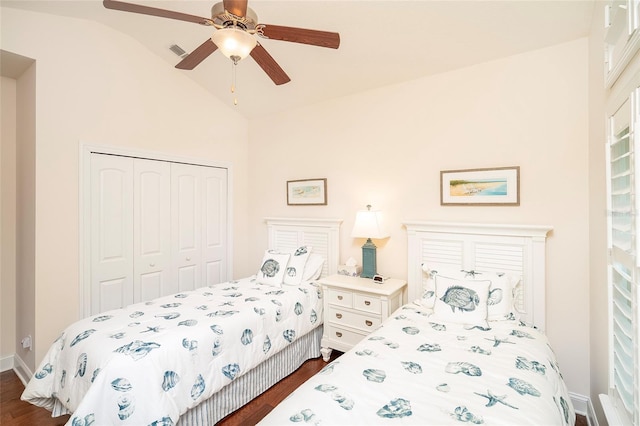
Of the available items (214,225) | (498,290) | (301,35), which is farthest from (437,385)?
(214,225)

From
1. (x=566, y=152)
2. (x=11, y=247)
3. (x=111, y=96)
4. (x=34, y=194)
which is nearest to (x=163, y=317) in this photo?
(x=34, y=194)

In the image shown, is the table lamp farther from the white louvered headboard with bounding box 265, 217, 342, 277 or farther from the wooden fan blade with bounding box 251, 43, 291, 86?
the wooden fan blade with bounding box 251, 43, 291, 86

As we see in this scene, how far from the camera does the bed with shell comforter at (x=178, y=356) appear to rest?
153cm

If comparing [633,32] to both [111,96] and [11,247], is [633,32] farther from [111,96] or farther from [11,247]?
[11,247]

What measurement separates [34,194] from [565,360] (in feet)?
14.2

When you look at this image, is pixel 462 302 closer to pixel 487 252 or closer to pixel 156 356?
pixel 487 252

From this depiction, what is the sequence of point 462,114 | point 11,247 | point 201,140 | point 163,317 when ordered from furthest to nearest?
point 201,140
point 11,247
point 462,114
point 163,317

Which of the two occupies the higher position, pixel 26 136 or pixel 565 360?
pixel 26 136

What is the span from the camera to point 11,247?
2771 mm

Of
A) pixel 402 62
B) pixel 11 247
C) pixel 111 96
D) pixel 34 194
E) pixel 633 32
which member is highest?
pixel 402 62

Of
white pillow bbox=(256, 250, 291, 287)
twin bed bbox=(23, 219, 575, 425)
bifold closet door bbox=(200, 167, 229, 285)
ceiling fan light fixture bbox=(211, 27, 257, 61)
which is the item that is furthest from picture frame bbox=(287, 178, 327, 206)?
ceiling fan light fixture bbox=(211, 27, 257, 61)

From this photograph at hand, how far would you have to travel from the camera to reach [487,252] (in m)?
2.40

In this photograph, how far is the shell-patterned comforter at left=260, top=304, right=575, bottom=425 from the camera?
3.75 ft

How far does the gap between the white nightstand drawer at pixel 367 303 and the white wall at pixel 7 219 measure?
3207 millimetres
